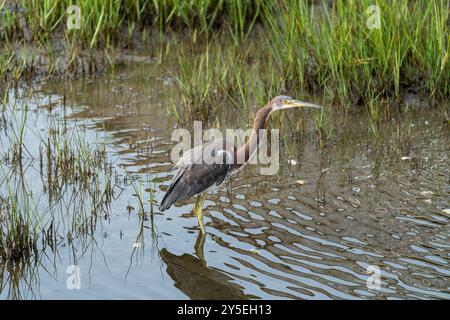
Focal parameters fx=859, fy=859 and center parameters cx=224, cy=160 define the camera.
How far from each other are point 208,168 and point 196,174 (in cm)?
14

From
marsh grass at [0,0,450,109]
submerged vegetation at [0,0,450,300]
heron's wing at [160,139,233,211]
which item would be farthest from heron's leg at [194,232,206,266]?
marsh grass at [0,0,450,109]

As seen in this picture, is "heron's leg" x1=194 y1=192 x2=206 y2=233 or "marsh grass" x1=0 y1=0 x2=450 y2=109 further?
"marsh grass" x1=0 y1=0 x2=450 y2=109

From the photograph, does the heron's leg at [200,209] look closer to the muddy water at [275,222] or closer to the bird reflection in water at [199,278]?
the muddy water at [275,222]

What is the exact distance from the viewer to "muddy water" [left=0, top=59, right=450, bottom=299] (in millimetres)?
5883

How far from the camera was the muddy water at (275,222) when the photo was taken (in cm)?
588

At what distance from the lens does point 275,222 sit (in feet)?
22.7

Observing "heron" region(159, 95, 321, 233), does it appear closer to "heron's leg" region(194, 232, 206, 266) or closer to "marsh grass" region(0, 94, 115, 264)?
"heron's leg" region(194, 232, 206, 266)

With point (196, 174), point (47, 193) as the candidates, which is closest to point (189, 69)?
point (47, 193)

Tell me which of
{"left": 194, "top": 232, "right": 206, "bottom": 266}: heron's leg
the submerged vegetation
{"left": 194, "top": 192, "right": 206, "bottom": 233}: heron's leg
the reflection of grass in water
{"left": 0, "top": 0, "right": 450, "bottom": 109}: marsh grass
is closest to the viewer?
the reflection of grass in water

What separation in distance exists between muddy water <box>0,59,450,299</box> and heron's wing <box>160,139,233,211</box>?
246mm

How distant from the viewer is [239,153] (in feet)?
24.1
